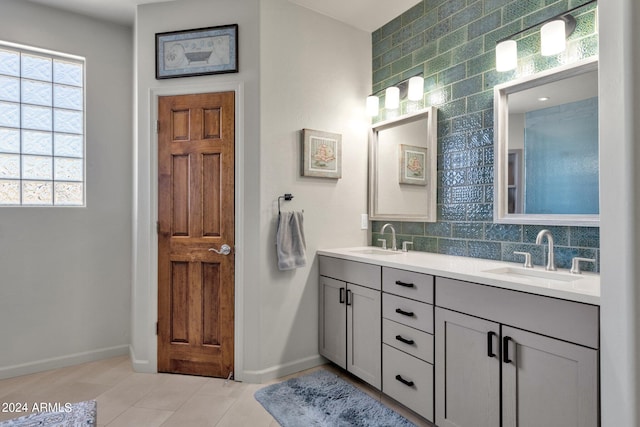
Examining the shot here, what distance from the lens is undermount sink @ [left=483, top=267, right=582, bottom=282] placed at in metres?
1.65

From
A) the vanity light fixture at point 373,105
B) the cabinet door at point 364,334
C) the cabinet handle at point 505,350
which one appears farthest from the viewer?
the vanity light fixture at point 373,105

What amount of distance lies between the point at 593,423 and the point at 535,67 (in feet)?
5.72

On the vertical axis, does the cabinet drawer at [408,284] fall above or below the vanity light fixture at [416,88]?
below

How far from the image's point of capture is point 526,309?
145 cm

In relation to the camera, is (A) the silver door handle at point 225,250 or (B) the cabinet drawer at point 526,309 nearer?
(B) the cabinet drawer at point 526,309

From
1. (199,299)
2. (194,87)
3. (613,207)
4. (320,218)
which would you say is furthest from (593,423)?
(194,87)

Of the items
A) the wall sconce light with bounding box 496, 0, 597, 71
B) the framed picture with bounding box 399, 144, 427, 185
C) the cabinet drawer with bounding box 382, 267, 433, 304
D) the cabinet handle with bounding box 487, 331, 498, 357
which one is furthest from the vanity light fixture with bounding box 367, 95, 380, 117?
the cabinet handle with bounding box 487, 331, 498, 357

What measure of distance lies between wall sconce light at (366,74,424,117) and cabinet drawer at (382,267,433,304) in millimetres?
1351

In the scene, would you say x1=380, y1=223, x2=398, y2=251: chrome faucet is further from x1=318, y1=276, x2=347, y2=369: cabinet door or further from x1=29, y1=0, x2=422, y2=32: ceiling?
x1=29, y1=0, x2=422, y2=32: ceiling

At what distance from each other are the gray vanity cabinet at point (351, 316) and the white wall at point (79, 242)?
68.7 inches

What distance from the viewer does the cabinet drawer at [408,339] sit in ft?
6.20

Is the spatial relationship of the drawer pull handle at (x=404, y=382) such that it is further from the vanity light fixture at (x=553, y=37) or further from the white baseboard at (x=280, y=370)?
the vanity light fixture at (x=553, y=37)

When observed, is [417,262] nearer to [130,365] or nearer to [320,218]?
[320,218]

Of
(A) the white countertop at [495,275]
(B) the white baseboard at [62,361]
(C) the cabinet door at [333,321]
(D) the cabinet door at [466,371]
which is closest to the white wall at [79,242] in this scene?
(B) the white baseboard at [62,361]
